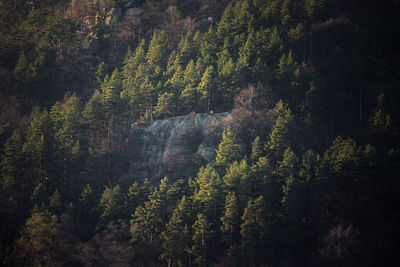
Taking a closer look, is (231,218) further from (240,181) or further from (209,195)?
(240,181)

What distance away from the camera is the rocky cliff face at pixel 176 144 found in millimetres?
51188

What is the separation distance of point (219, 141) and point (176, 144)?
7079 millimetres

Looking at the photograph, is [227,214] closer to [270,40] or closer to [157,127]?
[157,127]

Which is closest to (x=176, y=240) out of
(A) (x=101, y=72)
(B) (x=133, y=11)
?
(A) (x=101, y=72)

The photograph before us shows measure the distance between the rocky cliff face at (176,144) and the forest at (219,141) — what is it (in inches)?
29.6

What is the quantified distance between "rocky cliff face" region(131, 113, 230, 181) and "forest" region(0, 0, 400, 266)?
2.47 ft

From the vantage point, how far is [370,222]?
41.2 meters

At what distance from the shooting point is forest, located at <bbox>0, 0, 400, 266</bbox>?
40.7 meters

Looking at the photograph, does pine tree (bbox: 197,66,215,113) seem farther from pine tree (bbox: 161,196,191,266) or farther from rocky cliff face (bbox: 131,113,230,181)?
pine tree (bbox: 161,196,191,266)

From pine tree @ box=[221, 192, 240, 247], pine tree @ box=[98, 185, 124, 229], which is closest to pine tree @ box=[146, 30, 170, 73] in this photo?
pine tree @ box=[98, 185, 124, 229]

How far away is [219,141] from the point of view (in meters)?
52.5

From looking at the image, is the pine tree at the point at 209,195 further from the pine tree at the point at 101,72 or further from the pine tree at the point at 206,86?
the pine tree at the point at 101,72

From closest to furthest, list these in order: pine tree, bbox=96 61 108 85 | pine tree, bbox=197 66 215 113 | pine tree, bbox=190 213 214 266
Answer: pine tree, bbox=190 213 214 266
pine tree, bbox=197 66 215 113
pine tree, bbox=96 61 108 85

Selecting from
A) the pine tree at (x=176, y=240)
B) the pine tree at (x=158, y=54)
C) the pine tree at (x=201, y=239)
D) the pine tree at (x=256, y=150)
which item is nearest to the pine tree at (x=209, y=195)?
the pine tree at (x=201, y=239)
